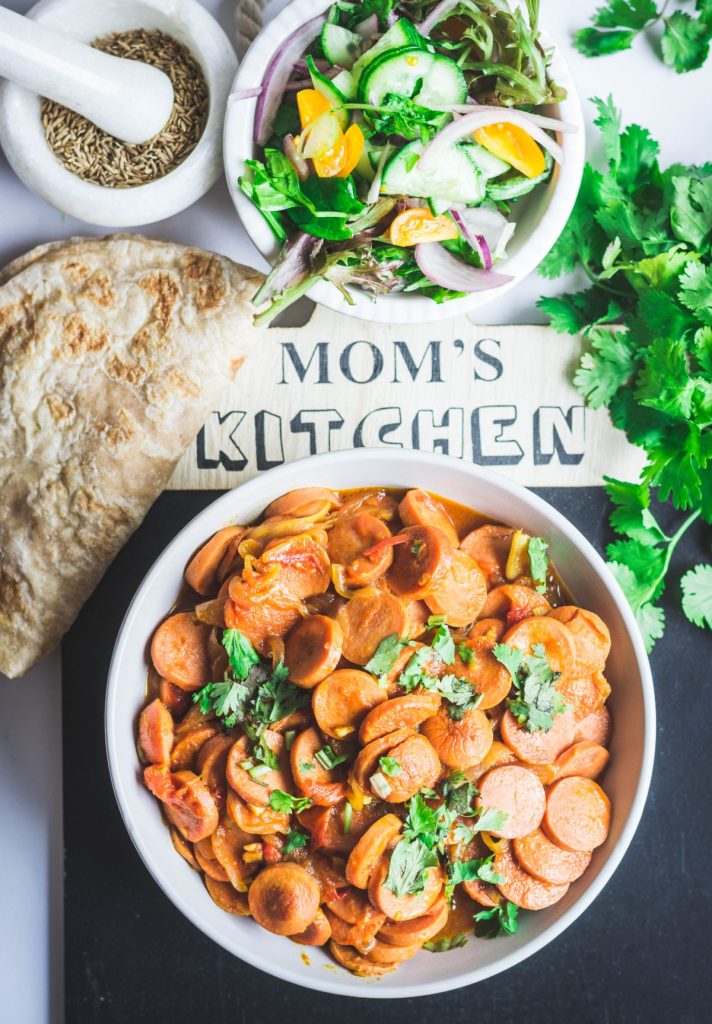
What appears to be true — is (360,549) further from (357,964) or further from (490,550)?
(357,964)

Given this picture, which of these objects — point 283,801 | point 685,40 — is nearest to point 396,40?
point 685,40

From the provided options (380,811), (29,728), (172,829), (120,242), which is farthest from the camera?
(29,728)

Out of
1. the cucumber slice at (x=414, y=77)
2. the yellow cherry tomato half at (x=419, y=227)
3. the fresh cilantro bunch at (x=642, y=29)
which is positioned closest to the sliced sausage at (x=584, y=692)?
the yellow cherry tomato half at (x=419, y=227)

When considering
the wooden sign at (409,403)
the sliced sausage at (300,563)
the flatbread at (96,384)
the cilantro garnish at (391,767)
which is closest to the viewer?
the cilantro garnish at (391,767)

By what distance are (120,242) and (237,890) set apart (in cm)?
165

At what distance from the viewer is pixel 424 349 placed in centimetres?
248

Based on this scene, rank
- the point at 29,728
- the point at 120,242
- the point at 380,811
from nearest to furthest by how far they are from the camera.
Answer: the point at 380,811, the point at 120,242, the point at 29,728

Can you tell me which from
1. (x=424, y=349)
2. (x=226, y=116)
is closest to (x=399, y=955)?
(x=424, y=349)

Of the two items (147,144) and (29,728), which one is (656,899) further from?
(147,144)

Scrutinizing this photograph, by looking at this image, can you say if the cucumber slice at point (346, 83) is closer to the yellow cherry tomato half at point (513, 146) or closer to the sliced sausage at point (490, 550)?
the yellow cherry tomato half at point (513, 146)

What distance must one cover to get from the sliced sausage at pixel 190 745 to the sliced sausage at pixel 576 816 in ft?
2.68

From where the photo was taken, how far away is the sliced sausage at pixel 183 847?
2.15 m

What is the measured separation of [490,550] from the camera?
2.22 metres

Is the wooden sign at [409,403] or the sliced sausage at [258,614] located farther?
the wooden sign at [409,403]
